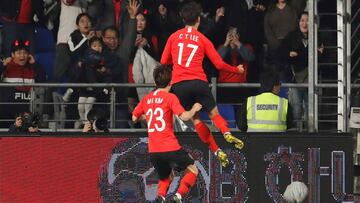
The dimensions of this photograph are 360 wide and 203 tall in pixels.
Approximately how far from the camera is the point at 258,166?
17141mm

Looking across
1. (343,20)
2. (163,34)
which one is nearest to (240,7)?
(163,34)

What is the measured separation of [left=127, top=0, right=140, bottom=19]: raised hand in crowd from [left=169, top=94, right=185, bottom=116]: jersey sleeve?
623cm

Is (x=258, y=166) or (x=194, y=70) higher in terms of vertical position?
(x=194, y=70)

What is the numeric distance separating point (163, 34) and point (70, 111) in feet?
7.27

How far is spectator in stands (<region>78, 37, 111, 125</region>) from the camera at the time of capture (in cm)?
2077

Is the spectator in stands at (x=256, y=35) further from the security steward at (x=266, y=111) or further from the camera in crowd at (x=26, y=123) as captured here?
the camera in crowd at (x=26, y=123)

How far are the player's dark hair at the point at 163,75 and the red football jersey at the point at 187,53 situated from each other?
1084 mm

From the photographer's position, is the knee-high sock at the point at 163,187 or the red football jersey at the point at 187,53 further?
the red football jersey at the point at 187,53

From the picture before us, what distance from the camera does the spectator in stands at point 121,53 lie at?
68.4ft

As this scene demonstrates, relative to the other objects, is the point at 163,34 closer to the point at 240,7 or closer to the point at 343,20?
the point at 240,7

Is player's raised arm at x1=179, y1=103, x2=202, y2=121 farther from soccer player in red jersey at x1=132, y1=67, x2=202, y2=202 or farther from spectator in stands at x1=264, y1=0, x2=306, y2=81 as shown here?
spectator in stands at x1=264, y1=0, x2=306, y2=81

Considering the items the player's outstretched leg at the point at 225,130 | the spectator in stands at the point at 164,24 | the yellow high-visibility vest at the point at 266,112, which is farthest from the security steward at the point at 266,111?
the spectator in stands at the point at 164,24

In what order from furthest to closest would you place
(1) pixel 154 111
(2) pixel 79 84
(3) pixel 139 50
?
(3) pixel 139 50 → (2) pixel 79 84 → (1) pixel 154 111

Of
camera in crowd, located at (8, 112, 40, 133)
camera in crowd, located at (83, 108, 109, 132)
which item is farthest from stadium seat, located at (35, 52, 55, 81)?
camera in crowd, located at (83, 108, 109, 132)
